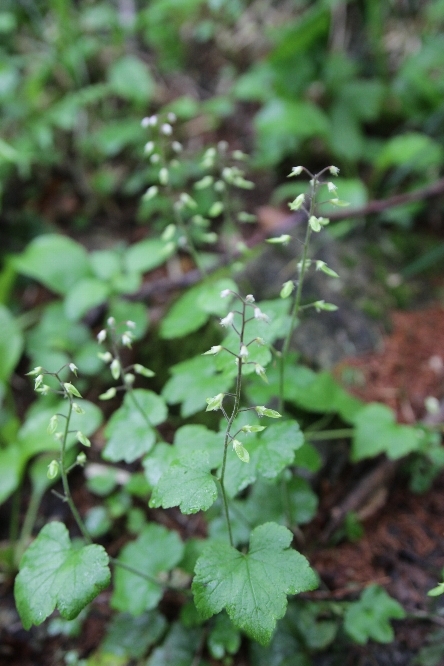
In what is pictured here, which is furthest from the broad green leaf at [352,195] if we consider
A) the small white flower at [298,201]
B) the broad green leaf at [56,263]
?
the small white flower at [298,201]

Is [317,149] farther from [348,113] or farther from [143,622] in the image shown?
[143,622]

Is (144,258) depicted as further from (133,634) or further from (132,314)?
(133,634)

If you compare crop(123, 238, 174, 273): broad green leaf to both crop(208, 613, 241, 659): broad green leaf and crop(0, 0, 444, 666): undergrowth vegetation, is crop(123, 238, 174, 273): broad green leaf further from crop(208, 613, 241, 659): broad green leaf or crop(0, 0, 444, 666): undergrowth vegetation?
crop(208, 613, 241, 659): broad green leaf

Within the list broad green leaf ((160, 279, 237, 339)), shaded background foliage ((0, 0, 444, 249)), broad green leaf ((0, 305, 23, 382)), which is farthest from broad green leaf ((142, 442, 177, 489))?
shaded background foliage ((0, 0, 444, 249))

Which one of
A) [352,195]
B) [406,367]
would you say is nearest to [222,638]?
[406,367]

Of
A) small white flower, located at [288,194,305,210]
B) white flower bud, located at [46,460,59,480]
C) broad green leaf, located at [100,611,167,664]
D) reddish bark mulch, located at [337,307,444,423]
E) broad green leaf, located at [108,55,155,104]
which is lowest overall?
broad green leaf, located at [100,611,167,664]

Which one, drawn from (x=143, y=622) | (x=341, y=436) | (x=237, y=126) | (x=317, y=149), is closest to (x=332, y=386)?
(x=341, y=436)
